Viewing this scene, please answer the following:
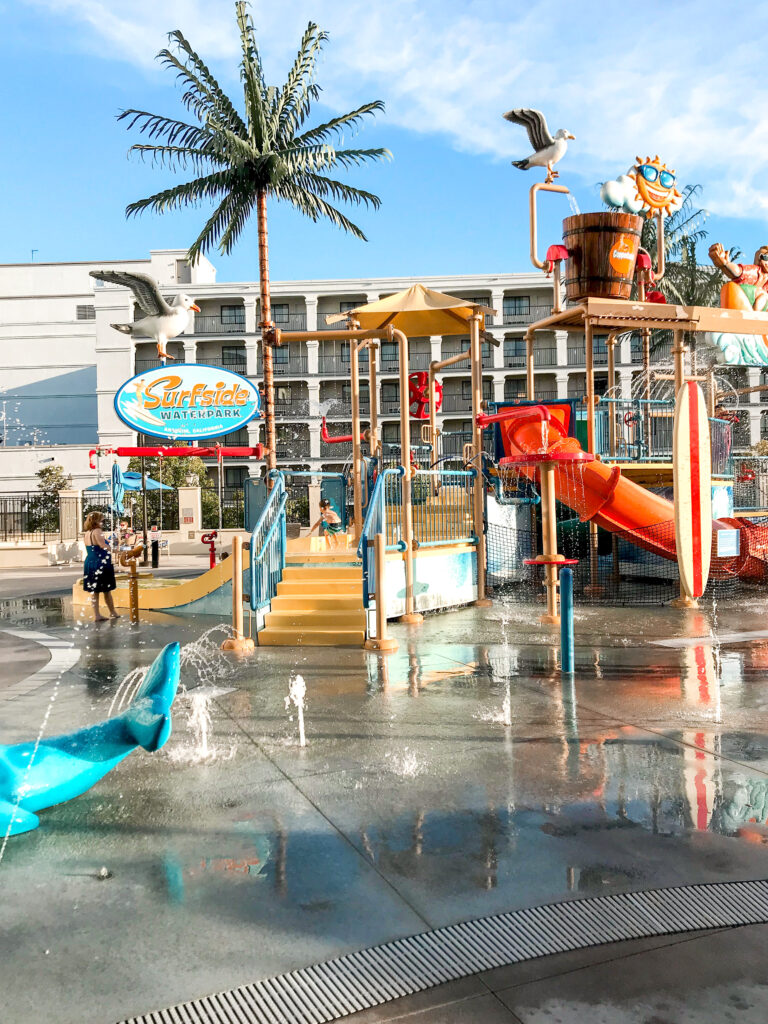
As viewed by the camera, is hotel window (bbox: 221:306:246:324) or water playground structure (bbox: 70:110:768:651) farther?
hotel window (bbox: 221:306:246:324)

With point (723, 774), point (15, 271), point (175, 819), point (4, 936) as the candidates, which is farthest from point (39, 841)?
point (15, 271)

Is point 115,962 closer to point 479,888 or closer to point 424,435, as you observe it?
point 479,888

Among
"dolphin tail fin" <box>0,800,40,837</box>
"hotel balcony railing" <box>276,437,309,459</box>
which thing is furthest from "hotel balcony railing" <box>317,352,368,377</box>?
"dolphin tail fin" <box>0,800,40,837</box>

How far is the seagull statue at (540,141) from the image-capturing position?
16109 millimetres

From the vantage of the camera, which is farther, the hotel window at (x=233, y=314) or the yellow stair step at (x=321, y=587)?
the hotel window at (x=233, y=314)

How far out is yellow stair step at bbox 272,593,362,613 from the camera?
1086 cm

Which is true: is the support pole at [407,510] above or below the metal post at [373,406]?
below

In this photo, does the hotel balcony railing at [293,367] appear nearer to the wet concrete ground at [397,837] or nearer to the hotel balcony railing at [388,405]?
the hotel balcony railing at [388,405]

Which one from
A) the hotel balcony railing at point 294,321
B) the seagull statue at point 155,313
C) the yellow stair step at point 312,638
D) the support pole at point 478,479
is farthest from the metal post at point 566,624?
the hotel balcony railing at point 294,321

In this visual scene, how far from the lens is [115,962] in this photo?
3146 millimetres

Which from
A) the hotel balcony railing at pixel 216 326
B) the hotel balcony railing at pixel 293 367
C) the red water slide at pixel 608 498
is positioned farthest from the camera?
the hotel balcony railing at pixel 293 367

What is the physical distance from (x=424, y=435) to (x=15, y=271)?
61.5 metres

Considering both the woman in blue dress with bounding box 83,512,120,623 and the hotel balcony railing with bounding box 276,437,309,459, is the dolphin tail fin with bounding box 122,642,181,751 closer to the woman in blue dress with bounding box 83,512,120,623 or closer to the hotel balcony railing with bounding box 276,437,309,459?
the woman in blue dress with bounding box 83,512,120,623

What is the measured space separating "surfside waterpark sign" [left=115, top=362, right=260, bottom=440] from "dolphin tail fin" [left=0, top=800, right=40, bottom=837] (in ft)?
41.5
